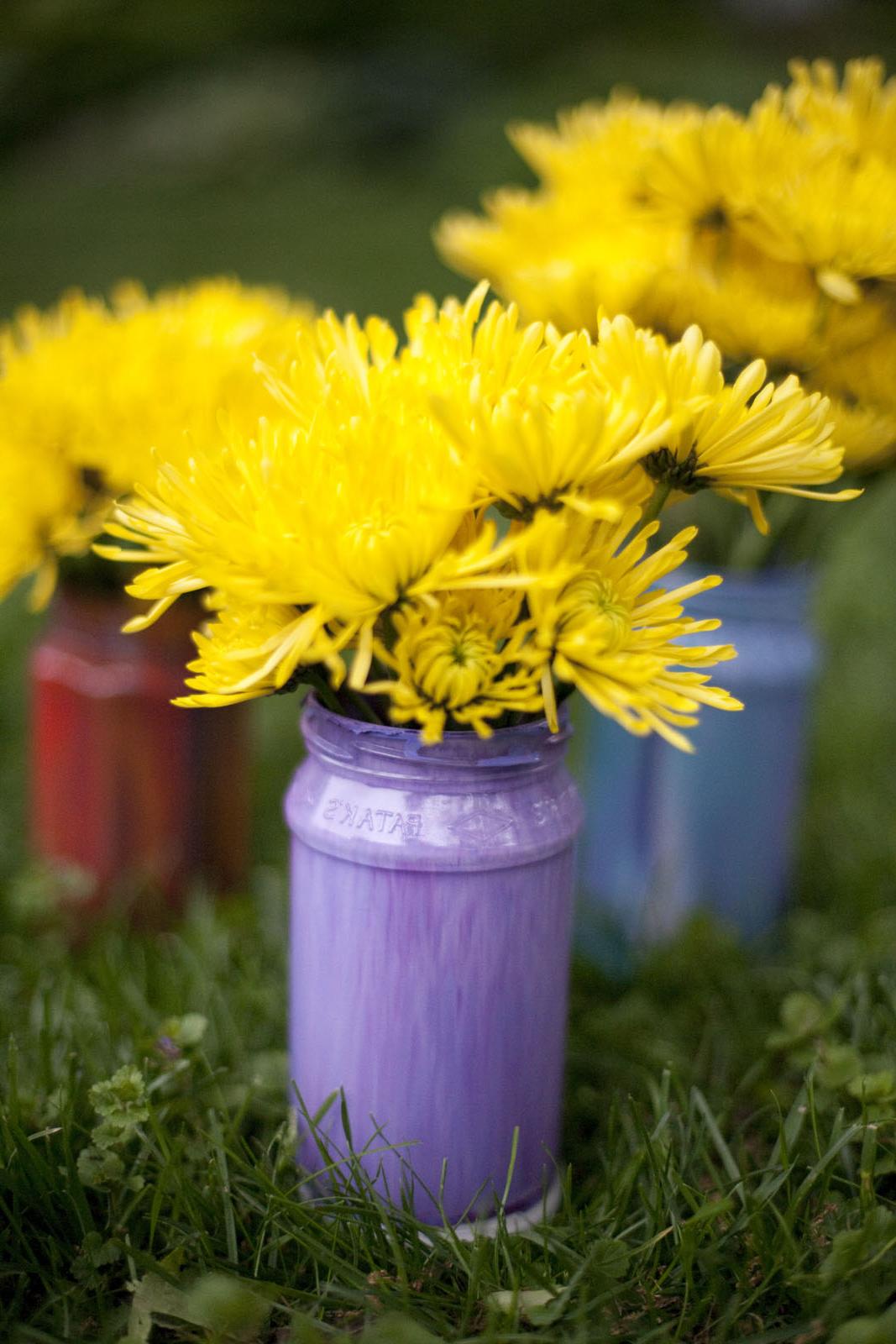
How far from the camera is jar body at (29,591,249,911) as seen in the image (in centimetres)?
143

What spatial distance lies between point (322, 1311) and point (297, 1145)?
139 millimetres

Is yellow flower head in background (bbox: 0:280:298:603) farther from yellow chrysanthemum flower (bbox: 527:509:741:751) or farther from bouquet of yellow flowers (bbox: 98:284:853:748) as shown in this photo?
yellow chrysanthemum flower (bbox: 527:509:741:751)

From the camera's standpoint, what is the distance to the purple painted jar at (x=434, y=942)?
3.08 feet

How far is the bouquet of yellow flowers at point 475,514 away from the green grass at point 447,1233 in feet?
1.36

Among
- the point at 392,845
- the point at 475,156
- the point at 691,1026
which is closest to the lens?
the point at 392,845

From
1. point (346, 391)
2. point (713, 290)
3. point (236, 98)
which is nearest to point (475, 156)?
point (236, 98)

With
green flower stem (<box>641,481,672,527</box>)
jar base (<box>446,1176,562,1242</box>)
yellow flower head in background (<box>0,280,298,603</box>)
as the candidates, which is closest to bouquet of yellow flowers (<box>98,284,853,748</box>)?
green flower stem (<box>641,481,672,527</box>)

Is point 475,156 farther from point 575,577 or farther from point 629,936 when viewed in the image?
point 575,577

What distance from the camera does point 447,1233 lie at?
1.00 m

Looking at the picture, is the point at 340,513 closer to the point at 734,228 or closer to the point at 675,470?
the point at 675,470

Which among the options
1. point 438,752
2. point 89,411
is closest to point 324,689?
point 438,752

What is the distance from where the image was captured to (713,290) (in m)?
1.24

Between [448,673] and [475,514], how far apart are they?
142mm

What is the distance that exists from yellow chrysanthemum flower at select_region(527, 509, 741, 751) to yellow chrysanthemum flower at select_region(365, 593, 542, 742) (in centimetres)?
2
